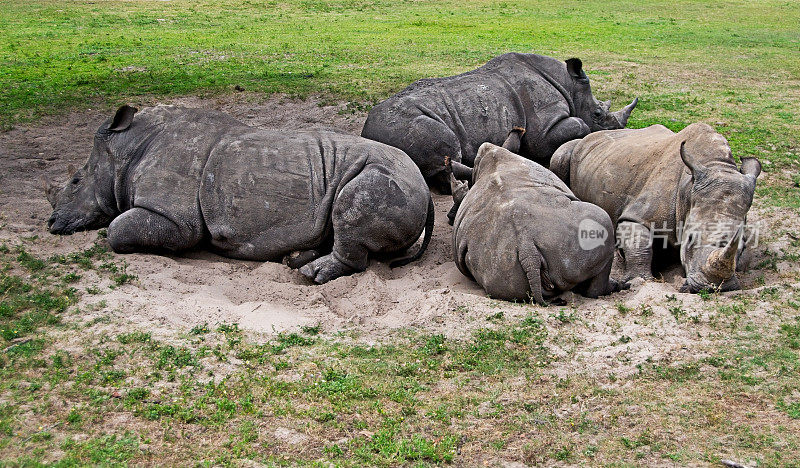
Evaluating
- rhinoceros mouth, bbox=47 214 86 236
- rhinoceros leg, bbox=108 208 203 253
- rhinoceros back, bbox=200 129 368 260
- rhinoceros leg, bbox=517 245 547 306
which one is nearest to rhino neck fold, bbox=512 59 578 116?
rhinoceros back, bbox=200 129 368 260

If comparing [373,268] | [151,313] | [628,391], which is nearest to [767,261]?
Result: [628,391]

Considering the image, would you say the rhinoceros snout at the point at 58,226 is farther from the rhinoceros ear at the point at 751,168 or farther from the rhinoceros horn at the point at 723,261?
the rhinoceros ear at the point at 751,168

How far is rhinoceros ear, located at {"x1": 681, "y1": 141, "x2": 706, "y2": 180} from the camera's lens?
6.98m

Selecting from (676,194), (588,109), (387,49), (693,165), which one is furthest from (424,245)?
(387,49)

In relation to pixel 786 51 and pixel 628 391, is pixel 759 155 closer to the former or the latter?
pixel 628 391

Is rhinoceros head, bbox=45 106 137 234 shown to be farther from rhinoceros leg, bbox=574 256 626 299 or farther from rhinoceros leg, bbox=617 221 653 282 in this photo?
rhinoceros leg, bbox=617 221 653 282

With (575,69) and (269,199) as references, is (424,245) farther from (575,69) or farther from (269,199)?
(575,69)

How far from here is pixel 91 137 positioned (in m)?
10.8

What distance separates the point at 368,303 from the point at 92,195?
3401 mm

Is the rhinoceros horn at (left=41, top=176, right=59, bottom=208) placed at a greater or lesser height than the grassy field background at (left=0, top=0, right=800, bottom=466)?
greater

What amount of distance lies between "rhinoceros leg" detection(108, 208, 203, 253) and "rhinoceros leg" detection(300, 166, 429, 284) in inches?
50.7

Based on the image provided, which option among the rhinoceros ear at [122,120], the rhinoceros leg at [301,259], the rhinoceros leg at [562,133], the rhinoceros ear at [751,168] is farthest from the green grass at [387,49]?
the rhinoceros leg at [301,259]

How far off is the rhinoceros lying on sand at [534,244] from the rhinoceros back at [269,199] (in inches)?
56.8

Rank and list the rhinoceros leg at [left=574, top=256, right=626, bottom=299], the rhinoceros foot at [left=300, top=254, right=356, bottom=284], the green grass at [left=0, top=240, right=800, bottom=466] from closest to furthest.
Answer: the green grass at [left=0, top=240, right=800, bottom=466] → the rhinoceros leg at [left=574, top=256, right=626, bottom=299] → the rhinoceros foot at [left=300, top=254, right=356, bottom=284]
